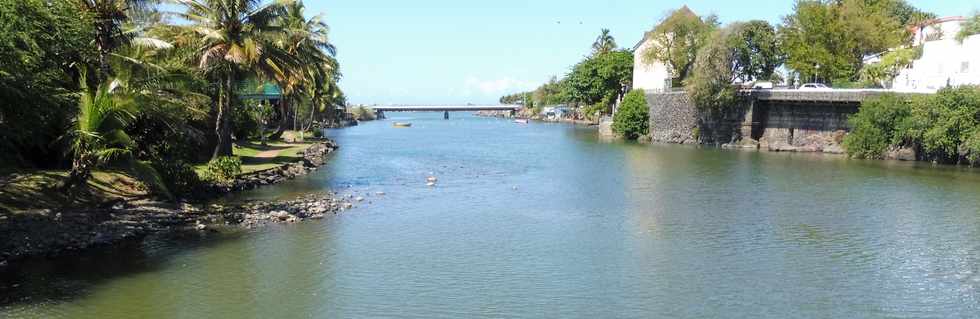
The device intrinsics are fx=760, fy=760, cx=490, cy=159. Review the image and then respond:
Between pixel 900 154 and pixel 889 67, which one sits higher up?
pixel 889 67

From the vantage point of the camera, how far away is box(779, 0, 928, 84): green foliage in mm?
71188

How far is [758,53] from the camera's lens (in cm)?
7681

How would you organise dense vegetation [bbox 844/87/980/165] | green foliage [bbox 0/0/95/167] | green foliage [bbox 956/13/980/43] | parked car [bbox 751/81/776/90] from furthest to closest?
parked car [bbox 751/81/776/90], green foliage [bbox 956/13/980/43], dense vegetation [bbox 844/87/980/165], green foliage [bbox 0/0/95/167]

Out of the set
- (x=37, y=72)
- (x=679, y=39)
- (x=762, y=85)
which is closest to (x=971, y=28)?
(x=762, y=85)

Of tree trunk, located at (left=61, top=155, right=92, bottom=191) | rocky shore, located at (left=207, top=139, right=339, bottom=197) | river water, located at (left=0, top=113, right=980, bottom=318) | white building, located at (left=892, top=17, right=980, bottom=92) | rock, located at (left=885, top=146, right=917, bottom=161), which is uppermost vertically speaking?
white building, located at (left=892, top=17, right=980, bottom=92)

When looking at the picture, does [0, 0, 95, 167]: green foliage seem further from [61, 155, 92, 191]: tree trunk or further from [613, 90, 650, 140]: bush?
[613, 90, 650, 140]: bush

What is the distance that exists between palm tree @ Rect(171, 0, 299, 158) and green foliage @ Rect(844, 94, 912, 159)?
40.3m

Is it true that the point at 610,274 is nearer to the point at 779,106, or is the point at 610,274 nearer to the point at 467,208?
the point at 467,208

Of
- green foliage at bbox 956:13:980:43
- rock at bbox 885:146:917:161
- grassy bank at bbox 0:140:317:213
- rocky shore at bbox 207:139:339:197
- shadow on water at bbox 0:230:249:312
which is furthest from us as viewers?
green foliage at bbox 956:13:980:43

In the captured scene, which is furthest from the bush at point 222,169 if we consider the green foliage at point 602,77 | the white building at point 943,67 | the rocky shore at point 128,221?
the green foliage at point 602,77

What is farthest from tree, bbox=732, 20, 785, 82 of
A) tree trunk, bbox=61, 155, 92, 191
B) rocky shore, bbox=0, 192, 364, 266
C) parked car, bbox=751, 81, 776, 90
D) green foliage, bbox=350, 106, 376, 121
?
green foliage, bbox=350, 106, 376, 121

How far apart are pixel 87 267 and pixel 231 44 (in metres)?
17.5

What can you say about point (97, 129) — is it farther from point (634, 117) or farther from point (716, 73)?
point (634, 117)

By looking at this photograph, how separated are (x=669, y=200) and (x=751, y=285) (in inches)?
593
